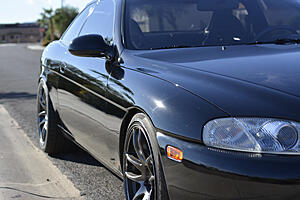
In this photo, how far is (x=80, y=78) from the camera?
3.95 m

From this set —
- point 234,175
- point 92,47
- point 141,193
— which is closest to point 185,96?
point 234,175

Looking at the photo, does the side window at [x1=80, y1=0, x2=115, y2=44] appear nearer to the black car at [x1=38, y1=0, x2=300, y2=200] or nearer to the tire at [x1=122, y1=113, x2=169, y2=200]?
the black car at [x1=38, y1=0, x2=300, y2=200]

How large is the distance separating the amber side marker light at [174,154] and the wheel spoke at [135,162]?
0.47 metres

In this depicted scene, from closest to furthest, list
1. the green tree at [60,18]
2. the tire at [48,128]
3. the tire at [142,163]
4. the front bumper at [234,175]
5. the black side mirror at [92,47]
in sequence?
the front bumper at [234,175] < the tire at [142,163] < the black side mirror at [92,47] < the tire at [48,128] < the green tree at [60,18]

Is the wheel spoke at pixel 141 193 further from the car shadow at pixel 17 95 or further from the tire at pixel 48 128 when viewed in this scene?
the car shadow at pixel 17 95

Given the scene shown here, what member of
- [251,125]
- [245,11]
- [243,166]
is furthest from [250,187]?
[245,11]

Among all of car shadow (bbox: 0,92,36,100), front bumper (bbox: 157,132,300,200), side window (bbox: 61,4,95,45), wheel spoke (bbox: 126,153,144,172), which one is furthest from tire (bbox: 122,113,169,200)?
car shadow (bbox: 0,92,36,100)

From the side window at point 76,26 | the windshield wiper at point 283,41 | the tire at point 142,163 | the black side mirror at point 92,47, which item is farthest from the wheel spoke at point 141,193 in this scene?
the side window at point 76,26

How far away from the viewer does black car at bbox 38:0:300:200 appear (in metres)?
2.34

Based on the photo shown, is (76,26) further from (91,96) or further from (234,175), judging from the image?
(234,175)

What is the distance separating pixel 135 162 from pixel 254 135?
941 millimetres

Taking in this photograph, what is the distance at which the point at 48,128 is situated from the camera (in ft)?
16.5

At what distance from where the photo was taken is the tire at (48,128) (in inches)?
197

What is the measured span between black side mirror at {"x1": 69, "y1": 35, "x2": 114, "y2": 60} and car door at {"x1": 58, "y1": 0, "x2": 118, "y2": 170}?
0.07m
